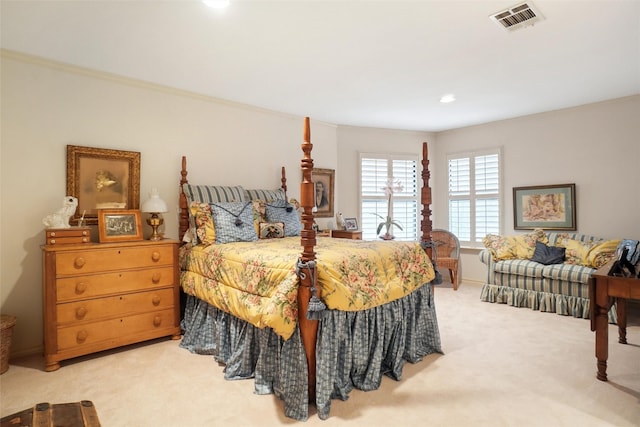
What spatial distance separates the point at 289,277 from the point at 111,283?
1.81m

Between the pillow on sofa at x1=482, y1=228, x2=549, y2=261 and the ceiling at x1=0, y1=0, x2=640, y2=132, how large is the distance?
1.83m

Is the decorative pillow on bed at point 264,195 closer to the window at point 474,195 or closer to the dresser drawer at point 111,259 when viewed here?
the dresser drawer at point 111,259

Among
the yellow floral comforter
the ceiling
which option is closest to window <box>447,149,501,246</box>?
the ceiling

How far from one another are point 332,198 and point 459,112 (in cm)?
222

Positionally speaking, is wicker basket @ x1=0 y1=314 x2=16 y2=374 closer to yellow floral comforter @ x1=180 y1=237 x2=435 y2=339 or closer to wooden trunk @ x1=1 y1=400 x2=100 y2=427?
yellow floral comforter @ x1=180 y1=237 x2=435 y2=339

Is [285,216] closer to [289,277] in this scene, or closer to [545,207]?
[289,277]

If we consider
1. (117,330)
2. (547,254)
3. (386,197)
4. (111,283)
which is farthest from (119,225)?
(547,254)

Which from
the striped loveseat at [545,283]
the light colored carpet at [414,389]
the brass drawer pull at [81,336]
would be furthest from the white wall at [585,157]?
the brass drawer pull at [81,336]

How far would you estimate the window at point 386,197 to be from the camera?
5969 millimetres

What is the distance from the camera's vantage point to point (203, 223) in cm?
350

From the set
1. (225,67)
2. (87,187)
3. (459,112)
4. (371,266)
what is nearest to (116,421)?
(371,266)

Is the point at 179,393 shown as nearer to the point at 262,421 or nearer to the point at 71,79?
the point at 262,421

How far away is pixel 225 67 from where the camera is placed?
3.35 metres

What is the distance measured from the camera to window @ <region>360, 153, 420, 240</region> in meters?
5.97
